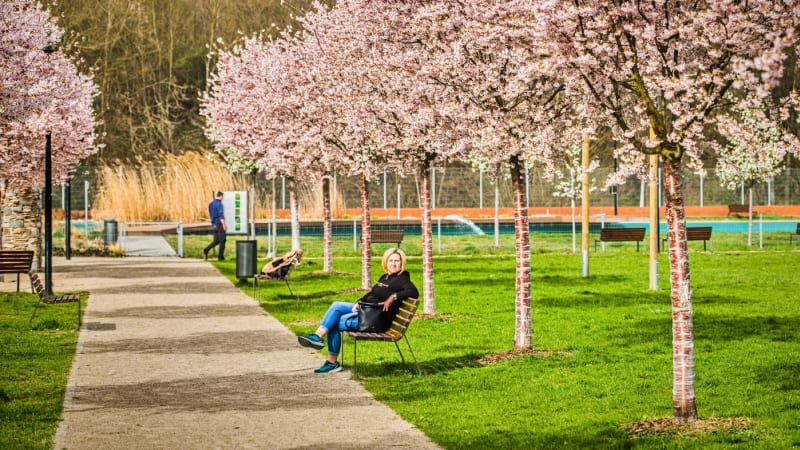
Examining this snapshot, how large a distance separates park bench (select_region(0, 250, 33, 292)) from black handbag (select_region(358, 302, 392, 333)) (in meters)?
11.0

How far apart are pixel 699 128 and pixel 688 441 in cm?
230

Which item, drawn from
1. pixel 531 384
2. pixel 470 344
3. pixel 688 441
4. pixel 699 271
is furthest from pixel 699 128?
pixel 699 271

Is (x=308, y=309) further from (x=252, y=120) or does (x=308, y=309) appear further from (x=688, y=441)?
(x=688, y=441)

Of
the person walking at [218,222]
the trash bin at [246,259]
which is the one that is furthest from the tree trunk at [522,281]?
the person walking at [218,222]

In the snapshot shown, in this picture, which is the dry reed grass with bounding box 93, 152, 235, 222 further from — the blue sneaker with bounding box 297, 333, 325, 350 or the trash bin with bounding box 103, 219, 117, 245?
the blue sneaker with bounding box 297, 333, 325, 350

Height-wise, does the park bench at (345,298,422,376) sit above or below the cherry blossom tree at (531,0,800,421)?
below

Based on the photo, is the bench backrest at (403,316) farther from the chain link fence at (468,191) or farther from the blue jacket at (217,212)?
the chain link fence at (468,191)

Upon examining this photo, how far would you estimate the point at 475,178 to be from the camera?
188ft

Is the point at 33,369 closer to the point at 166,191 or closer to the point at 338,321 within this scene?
the point at 338,321

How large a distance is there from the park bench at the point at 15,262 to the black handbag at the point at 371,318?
1097cm

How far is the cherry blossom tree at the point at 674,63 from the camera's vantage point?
8.92 metres

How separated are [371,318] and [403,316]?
0.34m

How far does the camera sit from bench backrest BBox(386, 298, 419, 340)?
40.8ft

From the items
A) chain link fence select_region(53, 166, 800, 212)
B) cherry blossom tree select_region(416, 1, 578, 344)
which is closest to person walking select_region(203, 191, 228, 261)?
chain link fence select_region(53, 166, 800, 212)
